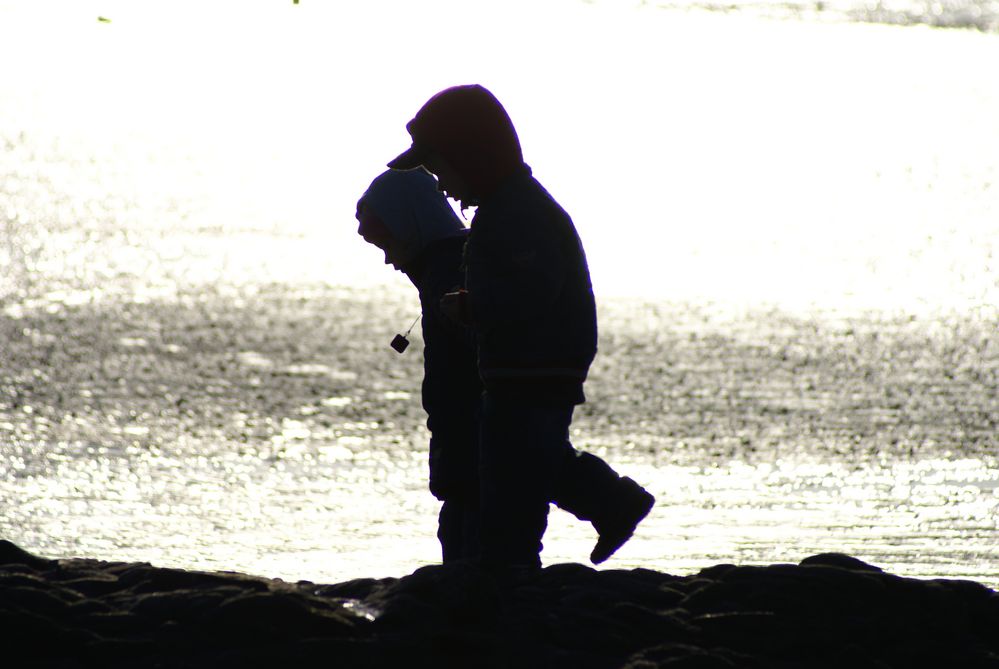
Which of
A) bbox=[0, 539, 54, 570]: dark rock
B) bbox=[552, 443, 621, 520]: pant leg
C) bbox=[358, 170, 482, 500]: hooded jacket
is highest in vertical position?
bbox=[358, 170, 482, 500]: hooded jacket

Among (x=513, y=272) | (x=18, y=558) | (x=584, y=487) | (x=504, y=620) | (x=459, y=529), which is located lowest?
(x=504, y=620)

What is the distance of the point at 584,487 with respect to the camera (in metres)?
5.18

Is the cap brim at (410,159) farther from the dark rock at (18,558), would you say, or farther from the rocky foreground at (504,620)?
the dark rock at (18,558)

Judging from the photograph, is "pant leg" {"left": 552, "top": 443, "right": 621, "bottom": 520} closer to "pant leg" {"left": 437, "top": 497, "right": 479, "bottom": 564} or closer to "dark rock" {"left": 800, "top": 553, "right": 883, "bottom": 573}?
"pant leg" {"left": 437, "top": 497, "right": 479, "bottom": 564}

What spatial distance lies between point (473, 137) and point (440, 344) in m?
0.77

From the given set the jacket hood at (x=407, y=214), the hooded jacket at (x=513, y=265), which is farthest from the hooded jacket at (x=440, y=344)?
the hooded jacket at (x=513, y=265)

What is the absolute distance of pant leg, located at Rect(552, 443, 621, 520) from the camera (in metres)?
5.18

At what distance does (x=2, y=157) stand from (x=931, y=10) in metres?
20.5

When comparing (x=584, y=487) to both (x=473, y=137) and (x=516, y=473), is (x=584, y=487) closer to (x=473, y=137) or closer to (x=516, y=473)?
(x=516, y=473)

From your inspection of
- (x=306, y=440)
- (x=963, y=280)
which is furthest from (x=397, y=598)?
(x=963, y=280)

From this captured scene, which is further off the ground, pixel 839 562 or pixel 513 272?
pixel 513 272

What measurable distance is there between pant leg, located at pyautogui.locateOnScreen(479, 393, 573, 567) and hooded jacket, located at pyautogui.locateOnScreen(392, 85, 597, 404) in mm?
56

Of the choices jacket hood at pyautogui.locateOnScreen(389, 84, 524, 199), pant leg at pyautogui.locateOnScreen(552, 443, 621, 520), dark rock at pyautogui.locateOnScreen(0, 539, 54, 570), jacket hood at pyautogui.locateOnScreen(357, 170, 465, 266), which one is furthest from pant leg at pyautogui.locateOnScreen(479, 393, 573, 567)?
dark rock at pyautogui.locateOnScreen(0, 539, 54, 570)

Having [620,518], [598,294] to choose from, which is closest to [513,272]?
[620,518]
